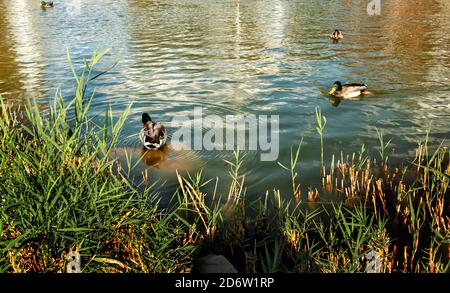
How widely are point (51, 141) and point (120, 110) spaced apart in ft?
29.3

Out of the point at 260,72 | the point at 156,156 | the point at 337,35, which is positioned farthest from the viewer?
the point at 337,35

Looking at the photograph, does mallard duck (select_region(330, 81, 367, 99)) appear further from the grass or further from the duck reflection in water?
the grass

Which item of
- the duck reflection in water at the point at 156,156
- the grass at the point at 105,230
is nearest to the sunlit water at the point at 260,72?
the duck reflection in water at the point at 156,156

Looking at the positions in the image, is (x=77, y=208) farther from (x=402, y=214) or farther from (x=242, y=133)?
(x=242, y=133)

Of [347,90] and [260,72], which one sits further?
[260,72]

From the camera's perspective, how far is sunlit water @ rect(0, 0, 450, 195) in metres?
10.6

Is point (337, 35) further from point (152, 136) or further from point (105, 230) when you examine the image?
point (105, 230)

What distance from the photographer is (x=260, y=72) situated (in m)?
17.7

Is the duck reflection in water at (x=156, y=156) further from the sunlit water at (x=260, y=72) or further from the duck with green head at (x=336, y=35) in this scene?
the duck with green head at (x=336, y=35)

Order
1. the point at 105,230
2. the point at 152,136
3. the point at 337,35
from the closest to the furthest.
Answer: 1. the point at 105,230
2. the point at 152,136
3. the point at 337,35

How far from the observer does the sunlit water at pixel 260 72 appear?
34.6 feet

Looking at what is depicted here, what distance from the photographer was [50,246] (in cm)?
459

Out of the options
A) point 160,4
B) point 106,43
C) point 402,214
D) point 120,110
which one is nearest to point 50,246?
point 402,214

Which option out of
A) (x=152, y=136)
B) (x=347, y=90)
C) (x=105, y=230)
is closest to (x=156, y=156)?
(x=152, y=136)
